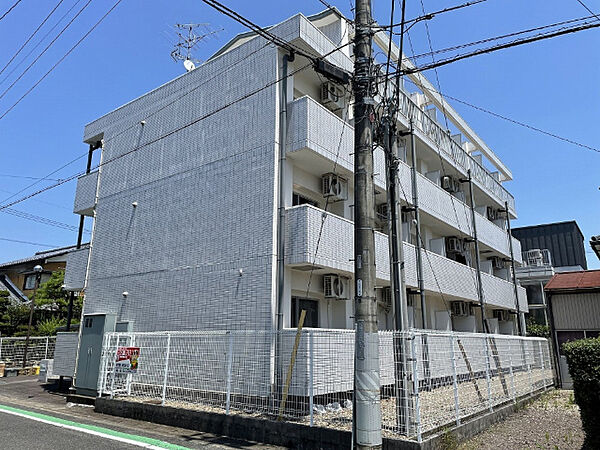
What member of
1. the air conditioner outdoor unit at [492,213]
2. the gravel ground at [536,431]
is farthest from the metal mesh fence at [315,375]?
the air conditioner outdoor unit at [492,213]

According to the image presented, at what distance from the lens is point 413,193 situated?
45.4 ft

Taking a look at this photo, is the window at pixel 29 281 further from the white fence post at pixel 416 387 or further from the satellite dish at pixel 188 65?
the white fence post at pixel 416 387

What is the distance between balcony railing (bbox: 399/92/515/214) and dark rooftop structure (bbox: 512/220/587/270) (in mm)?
10735

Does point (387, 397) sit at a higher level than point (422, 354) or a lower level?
lower

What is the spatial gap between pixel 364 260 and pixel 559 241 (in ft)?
104

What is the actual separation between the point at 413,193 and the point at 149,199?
8.51m

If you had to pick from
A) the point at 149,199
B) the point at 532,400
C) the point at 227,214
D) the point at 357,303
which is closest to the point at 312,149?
the point at 227,214

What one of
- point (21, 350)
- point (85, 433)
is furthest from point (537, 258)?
point (21, 350)

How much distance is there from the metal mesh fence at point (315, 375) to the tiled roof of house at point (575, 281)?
4912 mm

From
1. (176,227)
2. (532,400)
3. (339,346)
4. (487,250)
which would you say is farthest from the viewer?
(487,250)

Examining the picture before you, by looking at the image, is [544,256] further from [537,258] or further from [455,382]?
[455,382]

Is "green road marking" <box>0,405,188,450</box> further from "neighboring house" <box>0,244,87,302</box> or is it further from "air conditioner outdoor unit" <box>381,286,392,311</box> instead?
"neighboring house" <box>0,244,87,302</box>

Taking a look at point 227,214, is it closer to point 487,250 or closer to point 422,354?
point 422,354

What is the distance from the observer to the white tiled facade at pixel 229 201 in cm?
1006
